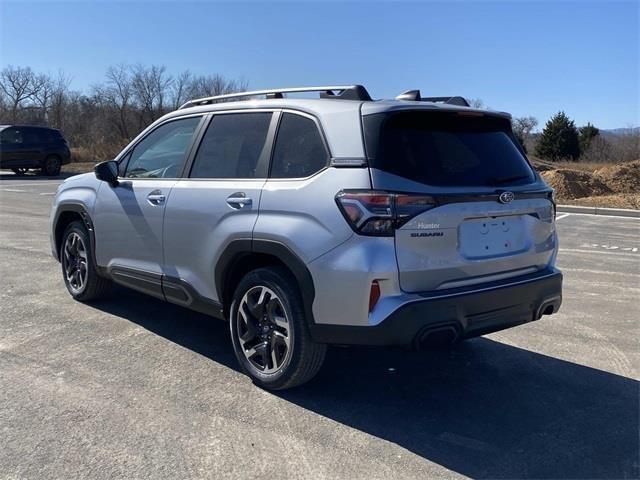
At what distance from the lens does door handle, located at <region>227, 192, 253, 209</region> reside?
3.84 meters

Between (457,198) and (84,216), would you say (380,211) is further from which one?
(84,216)

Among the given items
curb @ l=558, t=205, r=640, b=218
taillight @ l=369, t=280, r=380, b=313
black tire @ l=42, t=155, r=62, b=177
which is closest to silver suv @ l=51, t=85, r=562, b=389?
taillight @ l=369, t=280, r=380, b=313

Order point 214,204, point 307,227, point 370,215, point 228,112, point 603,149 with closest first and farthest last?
point 370,215 < point 307,227 < point 214,204 < point 228,112 < point 603,149

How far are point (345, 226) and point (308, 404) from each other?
3.93 feet

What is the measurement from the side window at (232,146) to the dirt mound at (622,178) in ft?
66.1

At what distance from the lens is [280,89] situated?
13.6 ft

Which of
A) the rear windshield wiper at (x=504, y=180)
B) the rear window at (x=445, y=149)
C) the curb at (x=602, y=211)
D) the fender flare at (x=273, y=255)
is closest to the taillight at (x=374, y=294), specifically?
the fender flare at (x=273, y=255)

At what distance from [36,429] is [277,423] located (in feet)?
4.40

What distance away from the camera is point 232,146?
422cm

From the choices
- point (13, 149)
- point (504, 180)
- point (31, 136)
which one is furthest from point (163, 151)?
point (31, 136)

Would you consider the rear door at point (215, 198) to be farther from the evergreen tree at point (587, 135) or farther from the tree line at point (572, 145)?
the evergreen tree at point (587, 135)

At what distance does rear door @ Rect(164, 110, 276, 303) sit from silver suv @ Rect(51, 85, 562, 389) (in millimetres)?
11

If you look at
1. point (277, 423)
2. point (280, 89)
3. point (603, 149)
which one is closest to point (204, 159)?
point (280, 89)

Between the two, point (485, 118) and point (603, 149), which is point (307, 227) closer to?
point (485, 118)
